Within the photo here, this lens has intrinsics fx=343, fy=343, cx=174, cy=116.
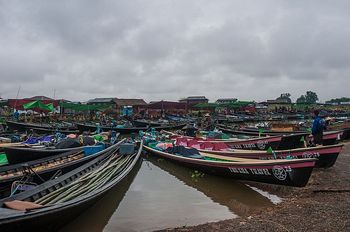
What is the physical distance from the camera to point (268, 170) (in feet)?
31.2

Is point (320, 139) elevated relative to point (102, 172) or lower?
elevated

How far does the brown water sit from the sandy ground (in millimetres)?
745

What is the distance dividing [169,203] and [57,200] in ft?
10.6

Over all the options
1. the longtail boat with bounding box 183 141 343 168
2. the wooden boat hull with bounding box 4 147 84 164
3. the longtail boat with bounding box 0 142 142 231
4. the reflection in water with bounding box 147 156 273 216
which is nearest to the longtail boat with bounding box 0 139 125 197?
the wooden boat hull with bounding box 4 147 84 164

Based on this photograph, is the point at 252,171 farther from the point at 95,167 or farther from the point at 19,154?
the point at 19,154

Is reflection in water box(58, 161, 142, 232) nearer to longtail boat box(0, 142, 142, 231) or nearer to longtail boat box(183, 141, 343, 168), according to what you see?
longtail boat box(0, 142, 142, 231)

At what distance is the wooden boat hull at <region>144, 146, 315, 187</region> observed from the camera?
29.0 ft

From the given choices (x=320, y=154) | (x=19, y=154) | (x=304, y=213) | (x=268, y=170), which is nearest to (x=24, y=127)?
(x=19, y=154)

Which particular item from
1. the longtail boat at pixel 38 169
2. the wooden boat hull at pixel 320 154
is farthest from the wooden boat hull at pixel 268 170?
the longtail boat at pixel 38 169

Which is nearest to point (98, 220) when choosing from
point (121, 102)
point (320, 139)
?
point (320, 139)

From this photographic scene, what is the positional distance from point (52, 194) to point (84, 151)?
7.30m

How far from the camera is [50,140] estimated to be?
19062 millimetres

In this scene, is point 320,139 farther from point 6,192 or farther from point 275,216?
point 6,192

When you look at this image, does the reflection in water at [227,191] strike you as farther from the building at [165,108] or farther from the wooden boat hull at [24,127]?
the building at [165,108]
